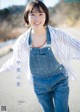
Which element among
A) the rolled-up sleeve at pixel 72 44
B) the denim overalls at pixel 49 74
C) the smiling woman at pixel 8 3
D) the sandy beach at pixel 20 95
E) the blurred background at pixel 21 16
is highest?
the smiling woman at pixel 8 3

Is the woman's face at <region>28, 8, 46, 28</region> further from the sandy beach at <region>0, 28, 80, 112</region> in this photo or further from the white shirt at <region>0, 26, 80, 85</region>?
the sandy beach at <region>0, 28, 80, 112</region>

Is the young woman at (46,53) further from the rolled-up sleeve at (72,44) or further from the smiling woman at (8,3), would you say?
the smiling woman at (8,3)

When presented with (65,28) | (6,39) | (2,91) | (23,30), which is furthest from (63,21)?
(2,91)

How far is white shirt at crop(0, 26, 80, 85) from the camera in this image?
4.73 ft

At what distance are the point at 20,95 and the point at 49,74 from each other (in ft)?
1.00

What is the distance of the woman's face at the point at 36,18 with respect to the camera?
56.1 inches

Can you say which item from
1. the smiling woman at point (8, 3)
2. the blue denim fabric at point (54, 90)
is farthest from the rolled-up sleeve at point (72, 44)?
the smiling woman at point (8, 3)

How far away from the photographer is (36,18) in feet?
4.68

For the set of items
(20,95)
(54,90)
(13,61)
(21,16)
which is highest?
(21,16)

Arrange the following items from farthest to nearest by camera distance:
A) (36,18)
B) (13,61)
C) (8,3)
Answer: (8,3), (13,61), (36,18)

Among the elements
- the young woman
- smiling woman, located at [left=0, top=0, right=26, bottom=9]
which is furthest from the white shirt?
smiling woman, located at [left=0, top=0, right=26, bottom=9]

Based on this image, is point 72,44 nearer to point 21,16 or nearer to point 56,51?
point 56,51

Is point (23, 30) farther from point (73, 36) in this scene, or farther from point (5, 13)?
point (73, 36)

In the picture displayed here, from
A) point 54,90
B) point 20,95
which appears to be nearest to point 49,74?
point 54,90
